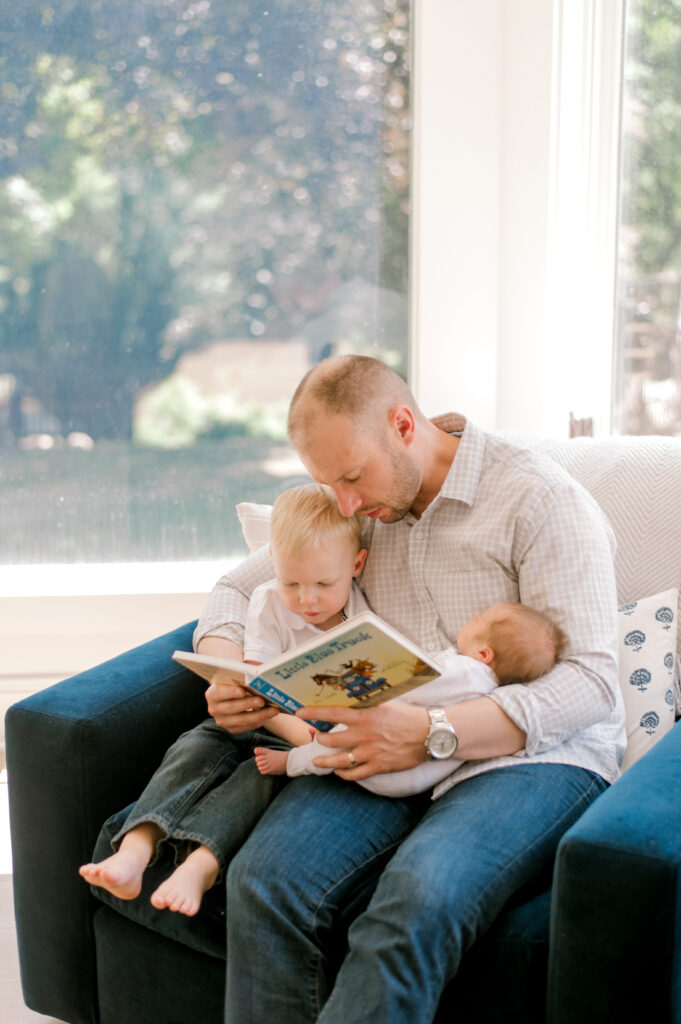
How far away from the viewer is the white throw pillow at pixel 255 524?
2.07 meters

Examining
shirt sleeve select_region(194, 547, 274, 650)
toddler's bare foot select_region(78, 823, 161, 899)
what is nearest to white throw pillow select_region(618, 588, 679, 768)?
shirt sleeve select_region(194, 547, 274, 650)

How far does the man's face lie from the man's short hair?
22 mm

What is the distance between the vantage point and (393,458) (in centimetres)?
162

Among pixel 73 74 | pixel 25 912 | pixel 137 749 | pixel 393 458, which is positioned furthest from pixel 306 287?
pixel 25 912

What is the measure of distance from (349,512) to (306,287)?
4.94 ft

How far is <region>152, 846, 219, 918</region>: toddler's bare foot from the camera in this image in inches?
54.7

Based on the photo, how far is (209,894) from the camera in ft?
4.79

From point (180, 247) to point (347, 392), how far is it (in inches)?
59.7

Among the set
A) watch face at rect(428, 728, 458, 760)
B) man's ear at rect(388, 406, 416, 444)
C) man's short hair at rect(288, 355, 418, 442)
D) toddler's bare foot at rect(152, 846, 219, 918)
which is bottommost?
toddler's bare foot at rect(152, 846, 219, 918)

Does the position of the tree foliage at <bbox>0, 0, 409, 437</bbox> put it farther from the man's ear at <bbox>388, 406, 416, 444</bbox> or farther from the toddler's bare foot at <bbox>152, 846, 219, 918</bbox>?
the toddler's bare foot at <bbox>152, 846, 219, 918</bbox>

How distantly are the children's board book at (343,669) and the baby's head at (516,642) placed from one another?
0.68 ft

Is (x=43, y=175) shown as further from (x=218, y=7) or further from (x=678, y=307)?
(x=678, y=307)

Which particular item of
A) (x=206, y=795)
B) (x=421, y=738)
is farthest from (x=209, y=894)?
(x=421, y=738)

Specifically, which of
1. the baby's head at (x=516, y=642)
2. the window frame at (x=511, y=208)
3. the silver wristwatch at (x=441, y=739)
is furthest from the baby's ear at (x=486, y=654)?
the window frame at (x=511, y=208)
